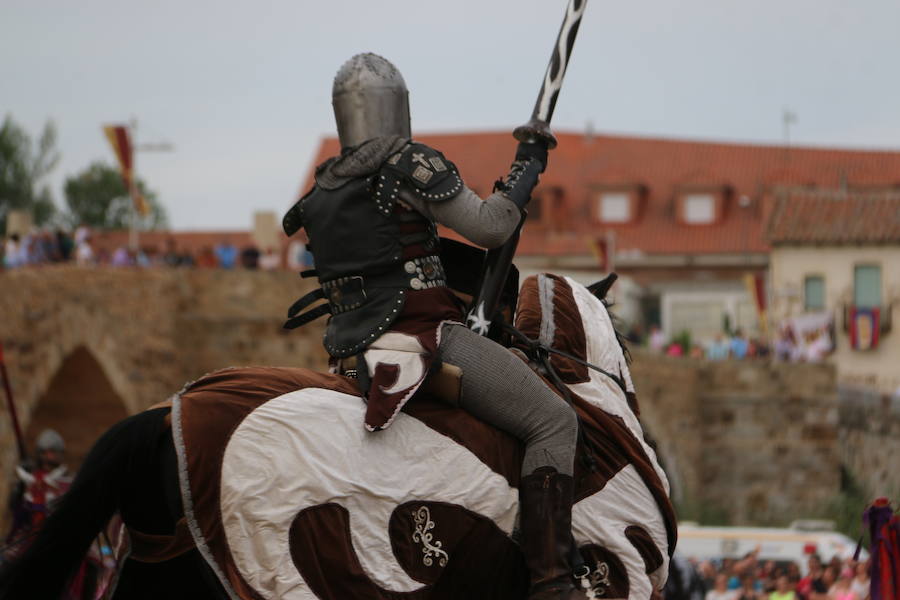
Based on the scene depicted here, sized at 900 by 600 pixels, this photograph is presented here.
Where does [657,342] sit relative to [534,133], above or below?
below

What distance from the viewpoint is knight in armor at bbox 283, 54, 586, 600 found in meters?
6.04

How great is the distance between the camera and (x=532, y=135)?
252 inches

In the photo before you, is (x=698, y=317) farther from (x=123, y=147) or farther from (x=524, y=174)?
(x=524, y=174)

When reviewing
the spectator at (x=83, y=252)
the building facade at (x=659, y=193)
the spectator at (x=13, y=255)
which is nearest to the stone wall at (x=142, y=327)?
the spectator at (x=83, y=252)

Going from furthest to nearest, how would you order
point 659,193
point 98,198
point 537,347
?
point 98,198 → point 659,193 → point 537,347

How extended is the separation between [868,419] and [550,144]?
3076 centimetres

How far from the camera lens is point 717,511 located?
35.4 metres

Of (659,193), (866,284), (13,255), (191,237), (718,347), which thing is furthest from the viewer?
(191,237)

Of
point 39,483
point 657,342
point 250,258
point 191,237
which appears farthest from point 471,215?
point 191,237

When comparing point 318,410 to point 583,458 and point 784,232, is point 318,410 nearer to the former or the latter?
point 583,458

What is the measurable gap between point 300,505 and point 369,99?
1540mm

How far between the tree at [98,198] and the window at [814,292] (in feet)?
131

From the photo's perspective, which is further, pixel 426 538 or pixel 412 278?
pixel 412 278

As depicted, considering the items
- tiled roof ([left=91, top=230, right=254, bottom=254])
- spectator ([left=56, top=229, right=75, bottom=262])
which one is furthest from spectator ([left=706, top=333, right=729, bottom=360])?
tiled roof ([left=91, top=230, right=254, bottom=254])
